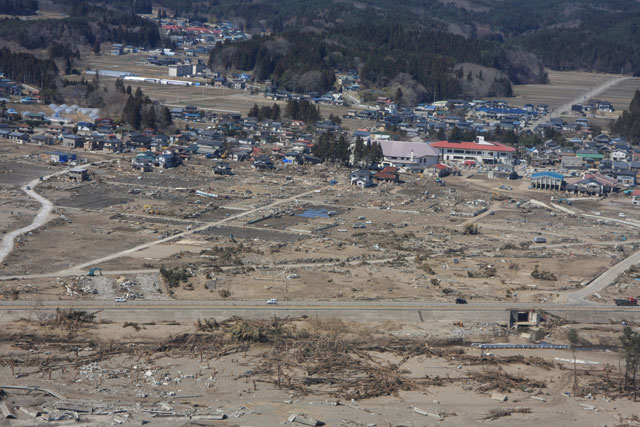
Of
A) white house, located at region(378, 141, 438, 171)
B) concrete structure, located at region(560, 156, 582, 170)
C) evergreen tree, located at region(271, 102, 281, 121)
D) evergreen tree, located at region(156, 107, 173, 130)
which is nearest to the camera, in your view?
white house, located at region(378, 141, 438, 171)

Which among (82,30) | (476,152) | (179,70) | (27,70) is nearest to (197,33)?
(82,30)

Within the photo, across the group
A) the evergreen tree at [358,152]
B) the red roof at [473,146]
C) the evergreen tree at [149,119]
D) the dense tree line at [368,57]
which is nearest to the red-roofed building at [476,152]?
the red roof at [473,146]

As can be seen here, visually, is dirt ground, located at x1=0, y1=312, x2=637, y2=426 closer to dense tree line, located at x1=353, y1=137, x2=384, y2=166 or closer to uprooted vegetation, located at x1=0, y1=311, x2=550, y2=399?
uprooted vegetation, located at x1=0, y1=311, x2=550, y2=399

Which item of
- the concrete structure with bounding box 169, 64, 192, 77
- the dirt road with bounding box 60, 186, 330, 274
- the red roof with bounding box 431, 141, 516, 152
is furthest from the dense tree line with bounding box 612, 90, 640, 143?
the concrete structure with bounding box 169, 64, 192, 77

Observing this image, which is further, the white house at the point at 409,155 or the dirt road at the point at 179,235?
the white house at the point at 409,155

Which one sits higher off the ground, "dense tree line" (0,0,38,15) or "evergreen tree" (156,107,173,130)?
"dense tree line" (0,0,38,15)

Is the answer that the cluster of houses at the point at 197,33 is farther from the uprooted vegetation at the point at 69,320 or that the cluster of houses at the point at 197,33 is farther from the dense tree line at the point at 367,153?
the uprooted vegetation at the point at 69,320

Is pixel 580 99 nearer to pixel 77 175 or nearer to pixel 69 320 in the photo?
pixel 77 175
